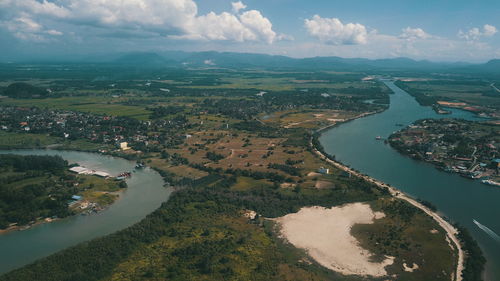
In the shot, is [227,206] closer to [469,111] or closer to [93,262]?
Answer: [93,262]

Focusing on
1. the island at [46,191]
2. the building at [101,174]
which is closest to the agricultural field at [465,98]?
the building at [101,174]

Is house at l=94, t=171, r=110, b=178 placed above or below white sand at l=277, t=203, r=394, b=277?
above

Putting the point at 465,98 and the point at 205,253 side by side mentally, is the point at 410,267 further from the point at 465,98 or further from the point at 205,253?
the point at 465,98

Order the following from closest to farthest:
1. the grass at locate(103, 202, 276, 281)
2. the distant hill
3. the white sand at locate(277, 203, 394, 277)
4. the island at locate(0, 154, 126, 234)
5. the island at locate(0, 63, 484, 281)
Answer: the grass at locate(103, 202, 276, 281)
the island at locate(0, 63, 484, 281)
the white sand at locate(277, 203, 394, 277)
the island at locate(0, 154, 126, 234)
the distant hill

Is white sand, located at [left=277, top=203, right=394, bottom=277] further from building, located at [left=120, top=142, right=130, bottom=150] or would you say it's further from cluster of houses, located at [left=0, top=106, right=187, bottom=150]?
building, located at [left=120, top=142, right=130, bottom=150]

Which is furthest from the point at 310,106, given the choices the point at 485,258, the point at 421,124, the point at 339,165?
the point at 485,258

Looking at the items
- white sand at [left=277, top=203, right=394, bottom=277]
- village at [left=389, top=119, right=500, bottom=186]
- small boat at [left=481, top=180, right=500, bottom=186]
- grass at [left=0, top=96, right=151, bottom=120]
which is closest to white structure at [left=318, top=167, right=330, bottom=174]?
white sand at [left=277, top=203, right=394, bottom=277]
